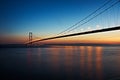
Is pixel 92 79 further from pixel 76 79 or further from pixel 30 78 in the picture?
pixel 30 78

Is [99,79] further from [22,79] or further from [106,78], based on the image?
[22,79]

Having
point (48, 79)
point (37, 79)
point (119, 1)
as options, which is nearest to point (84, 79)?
point (48, 79)

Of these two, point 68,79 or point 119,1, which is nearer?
point 68,79

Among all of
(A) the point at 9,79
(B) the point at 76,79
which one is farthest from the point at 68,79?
(A) the point at 9,79

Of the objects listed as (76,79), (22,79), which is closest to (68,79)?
(76,79)

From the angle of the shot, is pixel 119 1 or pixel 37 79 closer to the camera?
pixel 37 79

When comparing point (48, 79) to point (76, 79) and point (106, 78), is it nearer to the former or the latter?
point (76, 79)

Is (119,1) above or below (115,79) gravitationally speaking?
above

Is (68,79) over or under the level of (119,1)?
under
